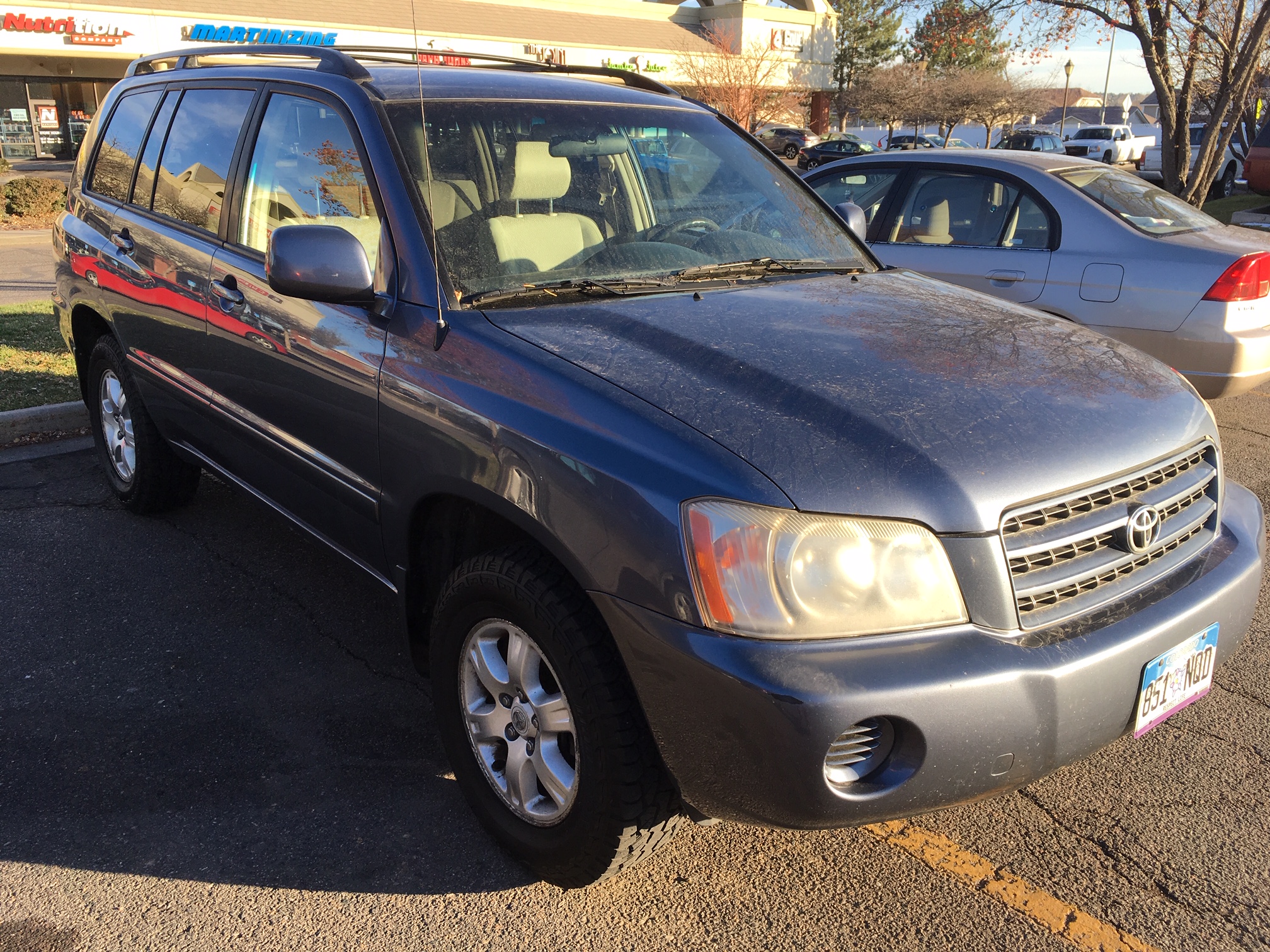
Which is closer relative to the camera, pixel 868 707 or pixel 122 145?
pixel 868 707

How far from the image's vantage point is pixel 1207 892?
8.30 ft

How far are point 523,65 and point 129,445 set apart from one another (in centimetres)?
251

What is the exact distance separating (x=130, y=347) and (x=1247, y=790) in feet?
14.4

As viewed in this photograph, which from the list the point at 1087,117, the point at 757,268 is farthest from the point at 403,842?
the point at 1087,117

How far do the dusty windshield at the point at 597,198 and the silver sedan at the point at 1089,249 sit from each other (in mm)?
2777

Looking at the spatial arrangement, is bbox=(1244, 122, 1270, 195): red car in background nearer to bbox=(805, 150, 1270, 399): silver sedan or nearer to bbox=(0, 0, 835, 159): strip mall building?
bbox=(805, 150, 1270, 399): silver sedan

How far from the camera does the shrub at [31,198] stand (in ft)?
58.9

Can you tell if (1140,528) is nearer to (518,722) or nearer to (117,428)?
(518,722)

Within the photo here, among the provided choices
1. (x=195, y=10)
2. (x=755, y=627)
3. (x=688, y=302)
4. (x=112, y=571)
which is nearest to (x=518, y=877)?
(x=755, y=627)

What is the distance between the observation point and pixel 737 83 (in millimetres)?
30391

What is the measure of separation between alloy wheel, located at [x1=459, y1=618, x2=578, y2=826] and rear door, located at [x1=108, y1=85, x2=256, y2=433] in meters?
1.89

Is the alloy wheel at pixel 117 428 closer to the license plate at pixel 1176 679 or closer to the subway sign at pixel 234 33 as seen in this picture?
the license plate at pixel 1176 679

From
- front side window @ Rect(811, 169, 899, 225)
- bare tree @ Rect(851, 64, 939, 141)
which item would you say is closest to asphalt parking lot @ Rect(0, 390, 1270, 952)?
front side window @ Rect(811, 169, 899, 225)

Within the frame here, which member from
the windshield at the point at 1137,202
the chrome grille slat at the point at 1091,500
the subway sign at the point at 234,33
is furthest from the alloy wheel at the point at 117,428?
the subway sign at the point at 234,33
